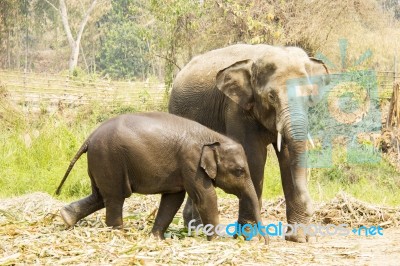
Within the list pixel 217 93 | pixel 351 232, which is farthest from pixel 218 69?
pixel 351 232

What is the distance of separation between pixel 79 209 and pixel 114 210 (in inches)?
17.3

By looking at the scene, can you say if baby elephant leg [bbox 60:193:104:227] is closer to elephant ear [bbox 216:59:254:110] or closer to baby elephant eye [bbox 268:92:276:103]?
elephant ear [bbox 216:59:254:110]

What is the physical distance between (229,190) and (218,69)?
A: 175 centimetres

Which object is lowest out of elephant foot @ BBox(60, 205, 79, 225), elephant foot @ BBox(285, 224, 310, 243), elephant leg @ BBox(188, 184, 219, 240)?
elephant foot @ BBox(285, 224, 310, 243)

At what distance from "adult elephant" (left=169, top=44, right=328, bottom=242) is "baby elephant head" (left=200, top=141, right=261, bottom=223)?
0.46m

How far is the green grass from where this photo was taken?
12.6m

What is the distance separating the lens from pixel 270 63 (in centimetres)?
773

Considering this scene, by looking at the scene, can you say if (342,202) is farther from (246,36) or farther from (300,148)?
(246,36)

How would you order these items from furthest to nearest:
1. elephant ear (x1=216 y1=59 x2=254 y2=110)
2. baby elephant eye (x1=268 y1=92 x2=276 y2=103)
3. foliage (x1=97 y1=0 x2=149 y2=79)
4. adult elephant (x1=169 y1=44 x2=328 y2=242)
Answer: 1. foliage (x1=97 y1=0 x2=149 y2=79)
2. elephant ear (x1=216 y1=59 x2=254 y2=110)
3. baby elephant eye (x1=268 y1=92 x2=276 y2=103)
4. adult elephant (x1=169 y1=44 x2=328 y2=242)

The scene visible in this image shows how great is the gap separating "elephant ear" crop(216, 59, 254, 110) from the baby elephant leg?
166 cm

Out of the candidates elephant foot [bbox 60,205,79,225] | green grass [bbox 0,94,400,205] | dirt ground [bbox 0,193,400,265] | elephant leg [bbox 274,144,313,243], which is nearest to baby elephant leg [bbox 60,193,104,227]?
elephant foot [bbox 60,205,79,225]

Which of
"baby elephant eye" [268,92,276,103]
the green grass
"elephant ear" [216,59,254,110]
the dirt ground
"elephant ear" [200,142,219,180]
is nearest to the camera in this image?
the dirt ground

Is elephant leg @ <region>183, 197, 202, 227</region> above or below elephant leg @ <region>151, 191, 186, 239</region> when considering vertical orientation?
below

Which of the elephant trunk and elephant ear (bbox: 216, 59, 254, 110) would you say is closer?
the elephant trunk
